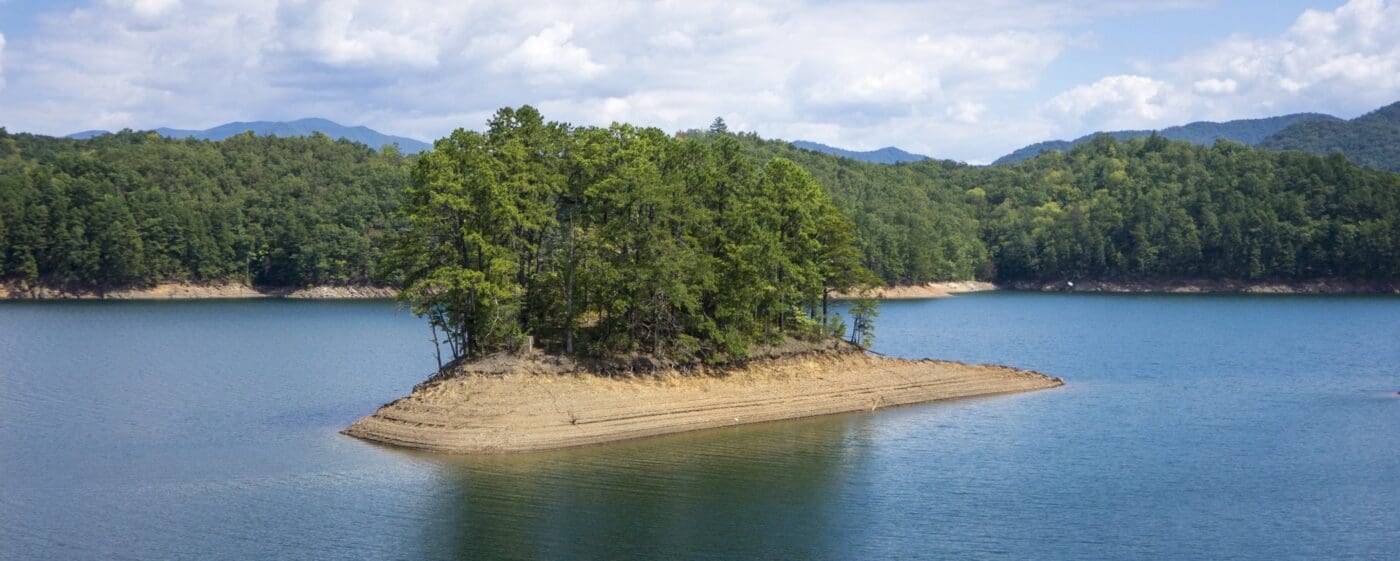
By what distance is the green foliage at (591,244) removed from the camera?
49719 mm

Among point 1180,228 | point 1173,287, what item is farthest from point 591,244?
point 1180,228

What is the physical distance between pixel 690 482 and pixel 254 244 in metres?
116

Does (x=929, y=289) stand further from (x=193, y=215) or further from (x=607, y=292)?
(x=607, y=292)

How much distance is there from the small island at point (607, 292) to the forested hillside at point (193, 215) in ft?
276

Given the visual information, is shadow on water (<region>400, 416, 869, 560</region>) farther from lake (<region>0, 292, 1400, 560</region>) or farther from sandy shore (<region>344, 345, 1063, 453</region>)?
sandy shore (<region>344, 345, 1063, 453</region>)

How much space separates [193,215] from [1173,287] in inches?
5191

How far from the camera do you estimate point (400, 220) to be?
150 meters

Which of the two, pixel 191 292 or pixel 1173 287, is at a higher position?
pixel 1173 287

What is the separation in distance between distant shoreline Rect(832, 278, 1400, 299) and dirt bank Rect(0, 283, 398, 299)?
224 ft

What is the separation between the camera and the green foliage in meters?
49.7

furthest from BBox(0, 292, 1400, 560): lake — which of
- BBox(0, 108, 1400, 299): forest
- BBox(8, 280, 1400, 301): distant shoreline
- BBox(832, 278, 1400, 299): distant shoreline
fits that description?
BBox(832, 278, 1400, 299): distant shoreline

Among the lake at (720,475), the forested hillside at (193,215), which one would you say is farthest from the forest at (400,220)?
the lake at (720,475)

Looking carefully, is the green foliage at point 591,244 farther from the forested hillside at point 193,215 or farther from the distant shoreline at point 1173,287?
the distant shoreline at point 1173,287

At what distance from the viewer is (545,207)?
5053 centimetres
